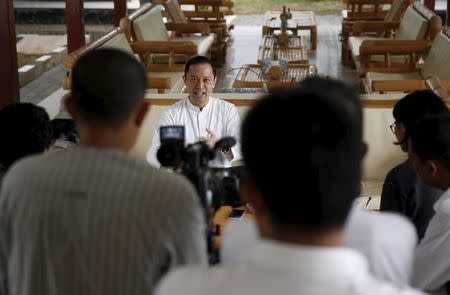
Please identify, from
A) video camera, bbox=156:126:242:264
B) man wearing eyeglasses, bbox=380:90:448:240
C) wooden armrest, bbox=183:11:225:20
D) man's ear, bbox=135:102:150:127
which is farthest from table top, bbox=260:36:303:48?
man's ear, bbox=135:102:150:127

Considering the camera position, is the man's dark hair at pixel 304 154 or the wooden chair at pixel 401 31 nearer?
the man's dark hair at pixel 304 154

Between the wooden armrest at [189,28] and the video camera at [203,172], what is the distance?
A: 22.9 ft

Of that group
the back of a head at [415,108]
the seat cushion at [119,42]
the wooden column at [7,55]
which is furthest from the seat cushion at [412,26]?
the back of a head at [415,108]

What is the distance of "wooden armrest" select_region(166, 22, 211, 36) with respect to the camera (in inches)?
341

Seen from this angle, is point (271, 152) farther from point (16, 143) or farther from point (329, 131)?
point (16, 143)

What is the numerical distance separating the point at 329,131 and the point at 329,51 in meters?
9.27

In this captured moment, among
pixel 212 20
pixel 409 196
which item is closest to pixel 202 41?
pixel 212 20

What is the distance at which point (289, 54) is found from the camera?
8164mm

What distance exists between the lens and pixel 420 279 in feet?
7.51

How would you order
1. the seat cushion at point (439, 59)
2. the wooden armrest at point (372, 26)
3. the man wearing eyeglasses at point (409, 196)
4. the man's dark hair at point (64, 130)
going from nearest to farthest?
the man wearing eyeglasses at point (409, 196)
the man's dark hair at point (64, 130)
the seat cushion at point (439, 59)
the wooden armrest at point (372, 26)

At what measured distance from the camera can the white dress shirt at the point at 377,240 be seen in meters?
1.48

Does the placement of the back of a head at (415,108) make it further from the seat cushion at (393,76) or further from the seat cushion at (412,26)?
the seat cushion at (412,26)

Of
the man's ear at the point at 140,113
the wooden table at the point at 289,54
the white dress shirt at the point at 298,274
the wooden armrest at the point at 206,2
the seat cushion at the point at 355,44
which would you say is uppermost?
the man's ear at the point at 140,113

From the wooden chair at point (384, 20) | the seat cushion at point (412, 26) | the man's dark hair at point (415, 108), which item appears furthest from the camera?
the wooden chair at point (384, 20)
